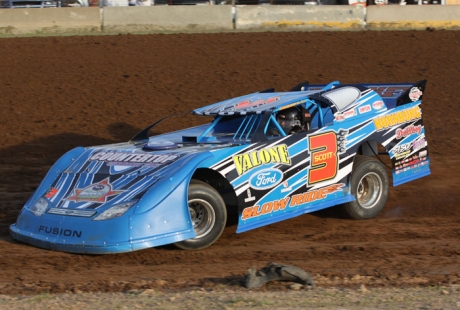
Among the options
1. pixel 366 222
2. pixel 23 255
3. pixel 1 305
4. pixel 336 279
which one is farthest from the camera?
pixel 366 222

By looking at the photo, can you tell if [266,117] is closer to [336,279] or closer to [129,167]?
[129,167]

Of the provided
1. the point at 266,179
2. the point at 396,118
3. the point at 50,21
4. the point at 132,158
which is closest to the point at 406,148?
the point at 396,118

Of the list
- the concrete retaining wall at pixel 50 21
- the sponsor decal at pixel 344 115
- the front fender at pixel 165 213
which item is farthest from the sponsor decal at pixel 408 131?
the concrete retaining wall at pixel 50 21

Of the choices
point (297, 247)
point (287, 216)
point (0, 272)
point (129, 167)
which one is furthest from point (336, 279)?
point (0, 272)

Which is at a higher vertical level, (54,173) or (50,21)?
(50,21)

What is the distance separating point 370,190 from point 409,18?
11406mm

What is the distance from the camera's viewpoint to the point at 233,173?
24.3ft

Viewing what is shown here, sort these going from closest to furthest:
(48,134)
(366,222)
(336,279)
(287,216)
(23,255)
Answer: (336,279) → (23,255) → (287,216) → (366,222) → (48,134)

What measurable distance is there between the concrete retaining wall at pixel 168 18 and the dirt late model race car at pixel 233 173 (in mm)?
10059

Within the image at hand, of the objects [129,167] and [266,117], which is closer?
[129,167]

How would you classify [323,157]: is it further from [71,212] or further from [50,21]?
[50,21]

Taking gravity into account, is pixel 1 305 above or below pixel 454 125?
below

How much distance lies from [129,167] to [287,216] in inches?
68.2

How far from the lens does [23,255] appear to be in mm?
7070
